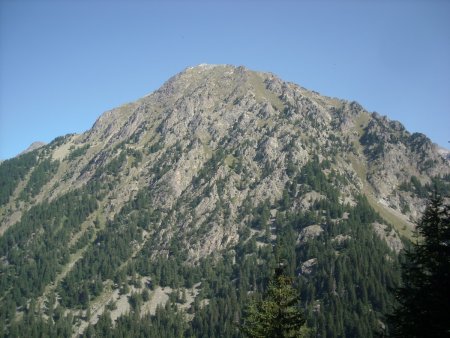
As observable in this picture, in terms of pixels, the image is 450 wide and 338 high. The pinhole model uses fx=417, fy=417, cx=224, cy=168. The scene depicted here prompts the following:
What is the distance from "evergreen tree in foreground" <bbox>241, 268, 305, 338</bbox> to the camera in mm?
31453

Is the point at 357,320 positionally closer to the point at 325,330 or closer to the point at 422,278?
the point at 325,330

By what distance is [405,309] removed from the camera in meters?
27.1

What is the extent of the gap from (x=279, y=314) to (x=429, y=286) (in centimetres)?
1107

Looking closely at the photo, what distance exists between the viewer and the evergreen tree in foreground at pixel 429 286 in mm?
24969

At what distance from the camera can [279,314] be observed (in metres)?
31.9

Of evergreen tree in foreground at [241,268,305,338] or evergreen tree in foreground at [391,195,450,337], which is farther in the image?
evergreen tree in foreground at [241,268,305,338]

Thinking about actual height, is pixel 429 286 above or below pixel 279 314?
above

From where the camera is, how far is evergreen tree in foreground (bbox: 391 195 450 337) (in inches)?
983

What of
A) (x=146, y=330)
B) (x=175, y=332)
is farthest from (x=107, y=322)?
(x=175, y=332)

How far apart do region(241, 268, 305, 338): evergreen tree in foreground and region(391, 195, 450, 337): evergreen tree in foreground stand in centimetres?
713

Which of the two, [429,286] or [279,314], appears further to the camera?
[279,314]

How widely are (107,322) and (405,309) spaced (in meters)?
194

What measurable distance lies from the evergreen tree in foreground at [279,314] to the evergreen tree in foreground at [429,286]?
713 cm

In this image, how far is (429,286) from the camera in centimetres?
2603
